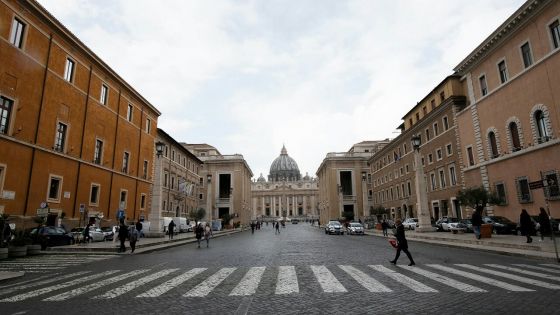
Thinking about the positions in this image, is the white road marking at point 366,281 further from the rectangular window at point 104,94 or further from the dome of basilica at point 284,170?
the dome of basilica at point 284,170

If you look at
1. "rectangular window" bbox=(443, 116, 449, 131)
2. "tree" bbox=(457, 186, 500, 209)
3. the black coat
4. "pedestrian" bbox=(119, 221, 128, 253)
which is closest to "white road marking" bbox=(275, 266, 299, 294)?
the black coat

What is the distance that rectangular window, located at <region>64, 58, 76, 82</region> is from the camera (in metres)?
28.4

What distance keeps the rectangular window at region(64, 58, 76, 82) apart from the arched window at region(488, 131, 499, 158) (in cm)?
3716

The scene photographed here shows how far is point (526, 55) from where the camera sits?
1025 inches

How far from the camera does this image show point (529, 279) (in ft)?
27.2

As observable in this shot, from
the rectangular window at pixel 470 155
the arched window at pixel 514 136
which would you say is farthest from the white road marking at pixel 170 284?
the rectangular window at pixel 470 155

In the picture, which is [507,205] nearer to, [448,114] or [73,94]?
[448,114]

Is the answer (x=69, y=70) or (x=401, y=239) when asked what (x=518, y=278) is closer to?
(x=401, y=239)

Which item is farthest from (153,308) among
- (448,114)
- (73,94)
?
(448,114)

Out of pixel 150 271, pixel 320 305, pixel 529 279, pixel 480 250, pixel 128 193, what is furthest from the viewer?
pixel 128 193

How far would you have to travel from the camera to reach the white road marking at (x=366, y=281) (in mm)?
7445

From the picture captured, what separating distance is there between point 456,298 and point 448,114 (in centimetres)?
3595

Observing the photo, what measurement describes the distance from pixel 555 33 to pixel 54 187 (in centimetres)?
3798

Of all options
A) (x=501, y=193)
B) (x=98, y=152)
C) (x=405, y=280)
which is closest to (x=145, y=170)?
(x=98, y=152)
